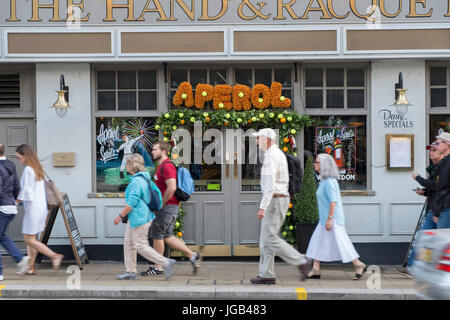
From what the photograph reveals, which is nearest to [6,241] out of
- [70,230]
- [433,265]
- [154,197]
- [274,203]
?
[70,230]

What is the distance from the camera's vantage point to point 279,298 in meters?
7.55

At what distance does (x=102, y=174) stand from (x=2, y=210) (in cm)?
223

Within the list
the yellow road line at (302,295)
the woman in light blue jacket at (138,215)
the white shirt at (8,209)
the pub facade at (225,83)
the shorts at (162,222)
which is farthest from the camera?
the pub facade at (225,83)

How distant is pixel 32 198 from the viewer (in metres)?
8.25

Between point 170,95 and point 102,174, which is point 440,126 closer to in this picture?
point 170,95

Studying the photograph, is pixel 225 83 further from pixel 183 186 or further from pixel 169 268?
pixel 169 268

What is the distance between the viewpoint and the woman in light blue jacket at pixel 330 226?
26.8 feet

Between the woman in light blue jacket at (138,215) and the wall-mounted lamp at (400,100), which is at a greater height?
the wall-mounted lamp at (400,100)

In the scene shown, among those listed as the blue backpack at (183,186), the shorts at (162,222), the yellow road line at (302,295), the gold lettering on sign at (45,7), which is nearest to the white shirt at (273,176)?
the yellow road line at (302,295)

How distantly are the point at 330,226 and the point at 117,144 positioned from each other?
13.6 feet

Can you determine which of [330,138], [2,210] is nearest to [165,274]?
[2,210]

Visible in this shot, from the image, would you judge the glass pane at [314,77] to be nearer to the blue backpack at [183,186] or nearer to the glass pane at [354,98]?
the glass pane at [354,98]

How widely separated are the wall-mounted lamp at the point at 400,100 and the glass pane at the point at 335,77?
947 millimetres

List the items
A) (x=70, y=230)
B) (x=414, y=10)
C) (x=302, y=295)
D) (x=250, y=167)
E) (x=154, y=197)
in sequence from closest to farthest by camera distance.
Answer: (x=302, y=295) → (x=154, y=197) → (x=70, y=230) → (x=414, y=10) → (x=250, y=167)
